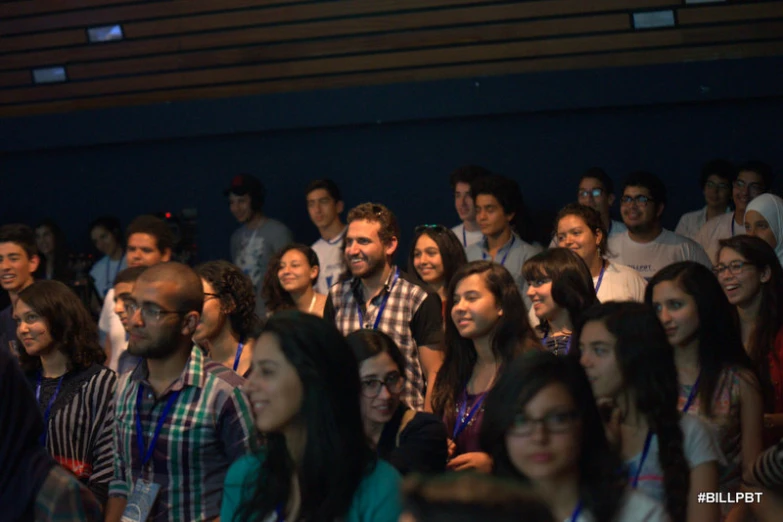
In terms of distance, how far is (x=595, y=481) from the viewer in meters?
2.25

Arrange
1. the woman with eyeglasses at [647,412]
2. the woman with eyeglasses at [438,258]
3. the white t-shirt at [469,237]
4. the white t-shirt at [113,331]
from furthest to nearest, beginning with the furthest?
the white t-shirt at [469,237]
the white t-shirt at [113,331]
the woman with eyeglasses at [438,258]
the woman with eyeglasses at [647,412]

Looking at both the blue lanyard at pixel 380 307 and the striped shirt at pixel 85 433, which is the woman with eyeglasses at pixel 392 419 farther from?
the blue lanyard at pixel 380 307

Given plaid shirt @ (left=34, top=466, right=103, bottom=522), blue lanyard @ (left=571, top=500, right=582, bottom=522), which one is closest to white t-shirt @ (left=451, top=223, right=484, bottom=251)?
blue lanyard @ (left=571, top=500, right=582, bottom=522)

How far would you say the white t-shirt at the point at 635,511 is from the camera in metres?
2.19

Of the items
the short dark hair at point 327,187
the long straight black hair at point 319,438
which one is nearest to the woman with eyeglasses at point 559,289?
the long straight black hair at point 319,438

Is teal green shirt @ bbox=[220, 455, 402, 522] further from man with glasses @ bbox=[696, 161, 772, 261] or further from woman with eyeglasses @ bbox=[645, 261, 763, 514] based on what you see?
man with glasses @ bbox=[696, 161, 772, 261]

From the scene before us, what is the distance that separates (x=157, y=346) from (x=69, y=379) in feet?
2.71

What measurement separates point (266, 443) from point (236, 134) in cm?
586

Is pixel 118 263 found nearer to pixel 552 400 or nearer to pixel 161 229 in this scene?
pixel 161 229

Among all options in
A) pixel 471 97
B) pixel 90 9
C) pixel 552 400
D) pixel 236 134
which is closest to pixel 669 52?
pixel 471 97

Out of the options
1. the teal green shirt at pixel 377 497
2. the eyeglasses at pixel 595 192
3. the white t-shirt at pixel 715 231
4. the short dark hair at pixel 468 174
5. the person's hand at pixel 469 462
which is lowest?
the person's hand at pixel 469 462

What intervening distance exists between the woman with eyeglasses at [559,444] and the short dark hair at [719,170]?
4581mm

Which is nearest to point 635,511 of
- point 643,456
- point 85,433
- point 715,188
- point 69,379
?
point 643,456

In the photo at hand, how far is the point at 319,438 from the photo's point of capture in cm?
235
